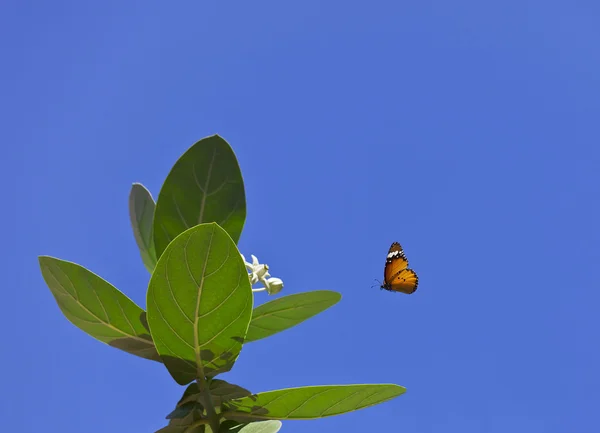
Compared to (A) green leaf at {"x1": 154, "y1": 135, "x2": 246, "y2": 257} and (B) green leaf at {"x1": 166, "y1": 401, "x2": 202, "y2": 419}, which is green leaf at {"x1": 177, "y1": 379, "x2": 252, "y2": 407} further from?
(A) green leaf at {"x1": 154, "y1": 135, "x2": 246, "y2": 257}

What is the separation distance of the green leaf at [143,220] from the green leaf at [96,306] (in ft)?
1.34

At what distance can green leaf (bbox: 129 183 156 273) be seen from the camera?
2.02m

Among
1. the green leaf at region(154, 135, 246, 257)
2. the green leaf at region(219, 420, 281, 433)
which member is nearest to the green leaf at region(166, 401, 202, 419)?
the green leaf at region(219, 420, 281, 433)

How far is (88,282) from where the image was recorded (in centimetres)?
156

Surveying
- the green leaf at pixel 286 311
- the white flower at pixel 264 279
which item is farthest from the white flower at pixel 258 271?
the green leaf at pixel 286 311

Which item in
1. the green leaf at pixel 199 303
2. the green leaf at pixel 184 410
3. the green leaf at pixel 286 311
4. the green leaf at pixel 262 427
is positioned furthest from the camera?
the green leaf at pixel 286 311

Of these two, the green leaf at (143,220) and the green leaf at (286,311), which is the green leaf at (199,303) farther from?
the green leaf at (143,220)

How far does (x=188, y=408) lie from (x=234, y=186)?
2.06ft

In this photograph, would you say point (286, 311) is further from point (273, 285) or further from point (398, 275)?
point (398, 275)

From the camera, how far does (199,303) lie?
4.82 ft

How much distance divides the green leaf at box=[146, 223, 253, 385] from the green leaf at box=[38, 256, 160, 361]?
128mm

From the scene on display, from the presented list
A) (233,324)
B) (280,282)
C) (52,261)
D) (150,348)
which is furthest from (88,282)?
(280,282)

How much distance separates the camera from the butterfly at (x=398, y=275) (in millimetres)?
3523

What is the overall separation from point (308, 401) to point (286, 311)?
0.31 m
